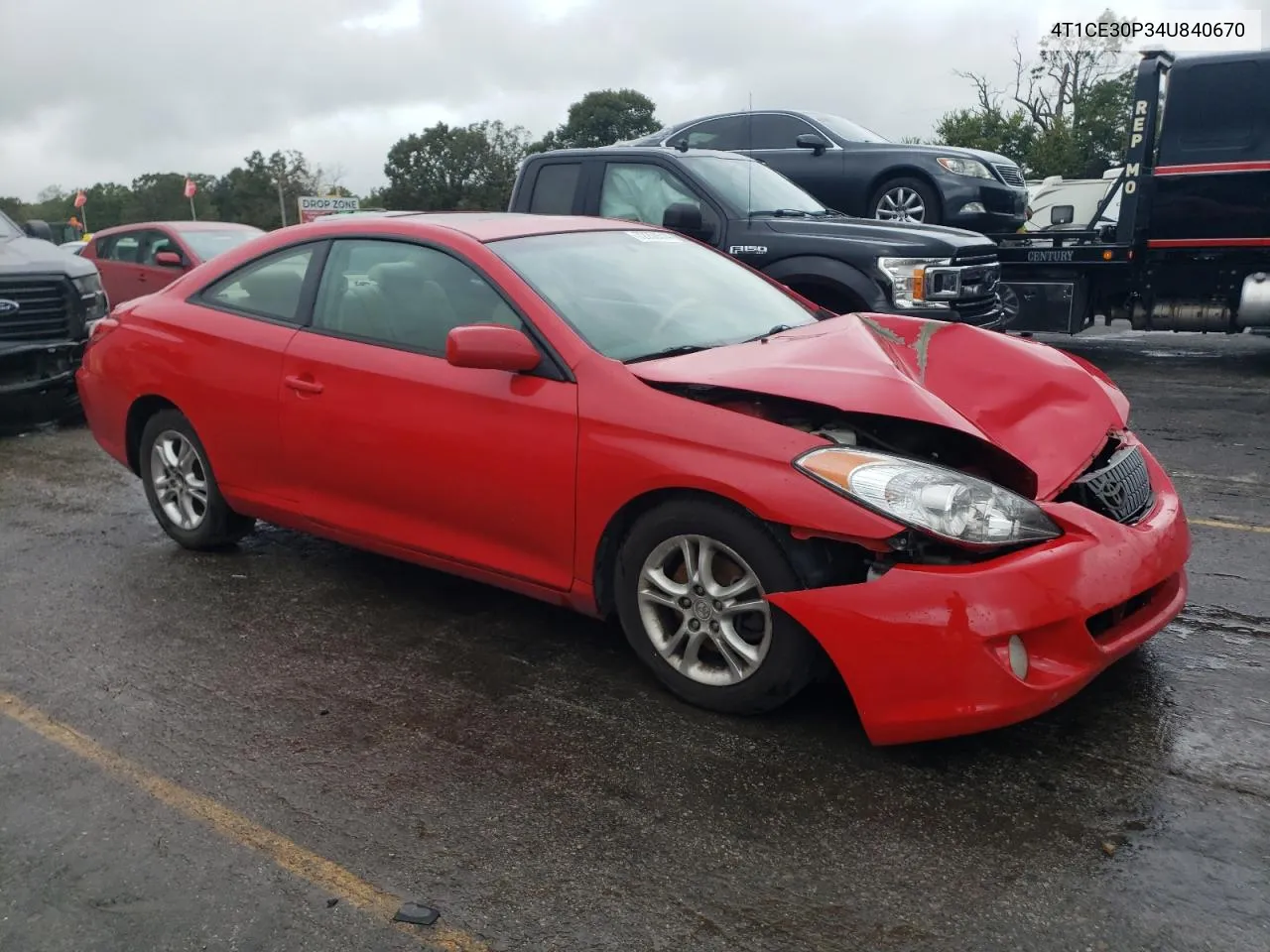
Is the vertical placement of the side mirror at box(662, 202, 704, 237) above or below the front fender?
above

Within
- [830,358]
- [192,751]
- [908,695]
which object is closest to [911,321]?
[830,358]

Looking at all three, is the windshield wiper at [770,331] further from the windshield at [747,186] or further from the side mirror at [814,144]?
the side mirror at [814,144]

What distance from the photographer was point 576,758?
3.29 m

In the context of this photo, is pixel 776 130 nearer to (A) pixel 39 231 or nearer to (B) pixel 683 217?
(B) pixel 683 217

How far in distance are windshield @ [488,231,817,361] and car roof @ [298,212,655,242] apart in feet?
0.22

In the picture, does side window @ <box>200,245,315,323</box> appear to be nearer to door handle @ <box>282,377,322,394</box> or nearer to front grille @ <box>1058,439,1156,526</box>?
door handle @ <box>282,377,322,394</box>

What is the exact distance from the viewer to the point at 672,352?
3.94 meters

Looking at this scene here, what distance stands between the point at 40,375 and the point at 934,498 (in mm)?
7524

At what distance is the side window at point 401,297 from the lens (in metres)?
4.11

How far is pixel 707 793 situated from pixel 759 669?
420 mm

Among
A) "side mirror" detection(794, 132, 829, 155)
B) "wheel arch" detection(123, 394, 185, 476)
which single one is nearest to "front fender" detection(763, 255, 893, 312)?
"side mirror" detection(794, 132, 829, 155)

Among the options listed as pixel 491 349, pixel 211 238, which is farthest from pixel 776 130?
pixel 491 349

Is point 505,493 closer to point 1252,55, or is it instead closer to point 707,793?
point 707,793

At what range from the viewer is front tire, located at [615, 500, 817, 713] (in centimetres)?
325
